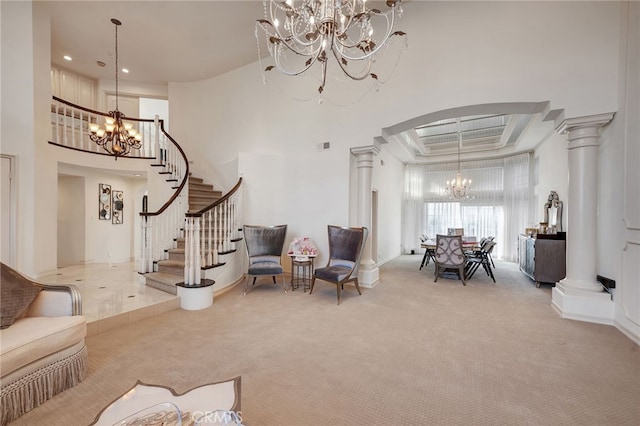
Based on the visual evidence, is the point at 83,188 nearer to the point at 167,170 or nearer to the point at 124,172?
the point at 124,172

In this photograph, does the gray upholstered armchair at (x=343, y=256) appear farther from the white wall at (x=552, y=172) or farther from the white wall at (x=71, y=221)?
the white wall at (x=71, y=221)

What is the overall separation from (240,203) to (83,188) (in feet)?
13.5

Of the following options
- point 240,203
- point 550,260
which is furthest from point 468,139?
point 240,203

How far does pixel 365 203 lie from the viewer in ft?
16.7

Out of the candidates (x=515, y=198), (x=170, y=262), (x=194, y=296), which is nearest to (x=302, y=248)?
(x=194, y=296)

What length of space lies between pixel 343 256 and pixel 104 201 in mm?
6313

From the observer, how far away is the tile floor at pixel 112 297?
10.2ft

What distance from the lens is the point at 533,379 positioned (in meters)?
2.15

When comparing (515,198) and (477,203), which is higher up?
(515,198)

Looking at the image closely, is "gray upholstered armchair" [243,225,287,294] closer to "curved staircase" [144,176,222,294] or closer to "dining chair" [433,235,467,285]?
"curved staircase" [144,176,222,294]

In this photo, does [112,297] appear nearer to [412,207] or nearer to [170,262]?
[170,262]

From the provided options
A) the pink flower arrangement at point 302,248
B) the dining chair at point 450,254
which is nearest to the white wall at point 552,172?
the dining chair at point 450,254

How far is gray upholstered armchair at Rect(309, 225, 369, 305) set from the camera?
412cm

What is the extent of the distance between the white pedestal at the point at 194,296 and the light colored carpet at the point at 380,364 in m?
0.15
